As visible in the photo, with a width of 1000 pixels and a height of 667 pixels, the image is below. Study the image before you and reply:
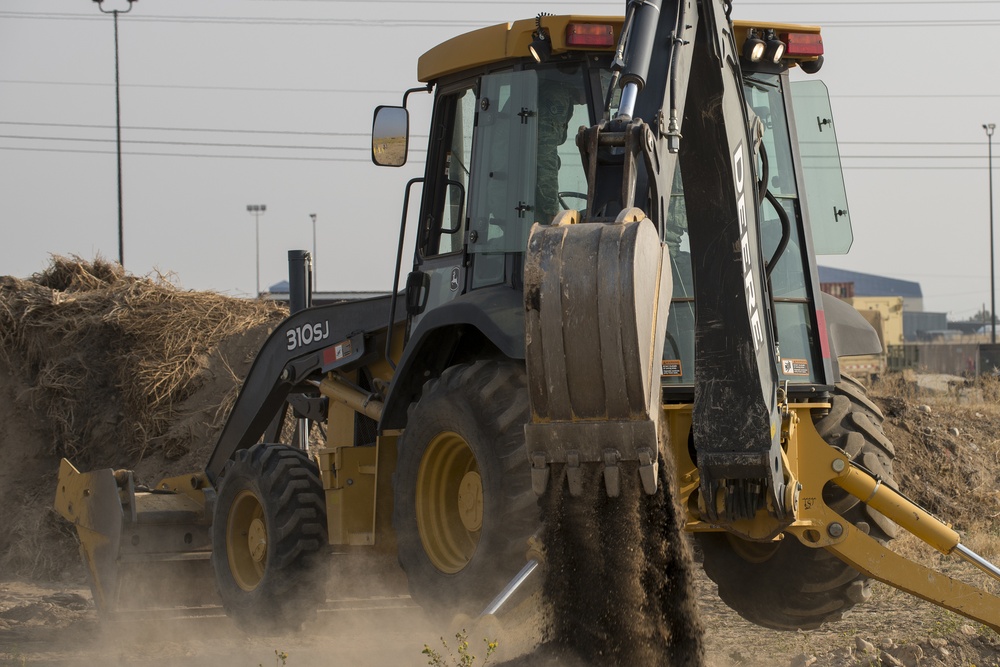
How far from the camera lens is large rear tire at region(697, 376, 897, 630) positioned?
586cm

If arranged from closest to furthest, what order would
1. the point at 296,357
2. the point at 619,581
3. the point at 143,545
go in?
the point at 619,581
the point at 296,357
the point at 143,545

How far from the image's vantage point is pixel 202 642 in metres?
7.62

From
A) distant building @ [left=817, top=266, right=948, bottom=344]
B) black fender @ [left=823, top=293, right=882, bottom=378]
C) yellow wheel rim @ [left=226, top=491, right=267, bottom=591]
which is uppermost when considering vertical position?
black fender @ [left=823, top=293, right=882, bottom=378]

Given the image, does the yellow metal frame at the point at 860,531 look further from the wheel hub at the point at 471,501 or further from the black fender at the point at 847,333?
the wheel hub at the point at 471,501

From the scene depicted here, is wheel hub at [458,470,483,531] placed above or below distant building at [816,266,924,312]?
above

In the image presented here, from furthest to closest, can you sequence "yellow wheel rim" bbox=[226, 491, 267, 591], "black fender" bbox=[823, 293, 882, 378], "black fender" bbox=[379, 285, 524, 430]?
1. "yellow wheel rim" bbox=[226, 491, 267, 591]
2. "black fender" bbox=[823, 293, 882, 378]
3. "black fender" bbox=[379, 285, 524, 430]

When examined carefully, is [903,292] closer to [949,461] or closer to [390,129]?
[949,461]

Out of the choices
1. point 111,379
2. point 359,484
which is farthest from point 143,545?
point 111,379

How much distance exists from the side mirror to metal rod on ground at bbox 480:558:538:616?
2596mm

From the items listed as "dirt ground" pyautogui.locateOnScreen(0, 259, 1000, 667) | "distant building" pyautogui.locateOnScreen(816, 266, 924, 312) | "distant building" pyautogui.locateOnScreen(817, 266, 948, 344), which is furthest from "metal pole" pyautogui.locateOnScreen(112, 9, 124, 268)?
"distant building" pyautogui.locateOnScreen(816, 266, 924, 312)

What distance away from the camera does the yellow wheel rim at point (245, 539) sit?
7324mm

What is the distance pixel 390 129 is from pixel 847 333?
2.57 metres

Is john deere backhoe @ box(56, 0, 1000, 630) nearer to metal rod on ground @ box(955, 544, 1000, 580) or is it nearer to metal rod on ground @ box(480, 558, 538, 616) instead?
metal rod on ground @ box(955, 544, 1000, 580)

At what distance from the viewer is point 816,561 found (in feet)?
20.1
